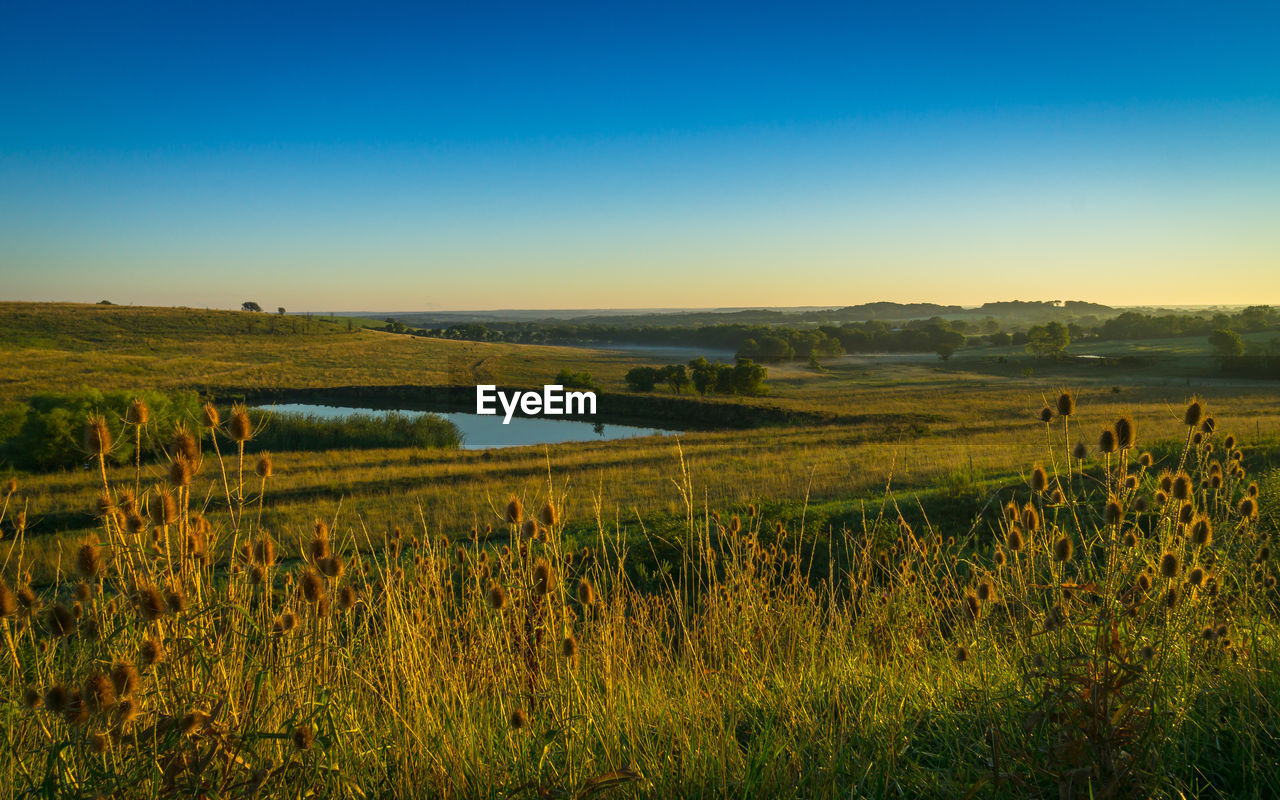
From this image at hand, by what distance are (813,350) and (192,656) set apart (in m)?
89.7

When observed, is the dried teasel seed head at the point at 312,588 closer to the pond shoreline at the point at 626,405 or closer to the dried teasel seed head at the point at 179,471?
the dried teasel seed head at the point at 179,471

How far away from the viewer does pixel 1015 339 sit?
101 meters

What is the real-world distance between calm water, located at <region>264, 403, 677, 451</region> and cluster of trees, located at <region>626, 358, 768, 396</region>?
835 cm

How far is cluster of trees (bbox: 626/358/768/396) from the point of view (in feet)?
179

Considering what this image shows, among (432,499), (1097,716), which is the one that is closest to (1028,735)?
(1097,716)

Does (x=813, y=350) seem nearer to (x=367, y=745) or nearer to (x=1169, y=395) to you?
(x=1169, y=395)

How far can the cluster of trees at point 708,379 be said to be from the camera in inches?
2148

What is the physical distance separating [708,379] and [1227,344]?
46.0m

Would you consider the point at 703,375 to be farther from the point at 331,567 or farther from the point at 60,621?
the point at 60,621

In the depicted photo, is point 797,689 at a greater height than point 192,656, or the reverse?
point 192,656

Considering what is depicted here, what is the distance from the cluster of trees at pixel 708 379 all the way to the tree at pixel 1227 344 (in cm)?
3942

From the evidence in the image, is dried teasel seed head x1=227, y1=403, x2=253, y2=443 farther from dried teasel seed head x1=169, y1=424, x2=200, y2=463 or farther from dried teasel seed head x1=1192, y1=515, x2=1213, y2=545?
dried teasel seed head x1=1192, y1=515, x2=1213, y2=545

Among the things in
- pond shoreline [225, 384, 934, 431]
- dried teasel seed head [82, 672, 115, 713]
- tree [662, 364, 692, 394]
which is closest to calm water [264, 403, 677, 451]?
pond shoreline [225, 384, 934, 431]

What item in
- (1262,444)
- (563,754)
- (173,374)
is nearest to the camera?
(563,754)
